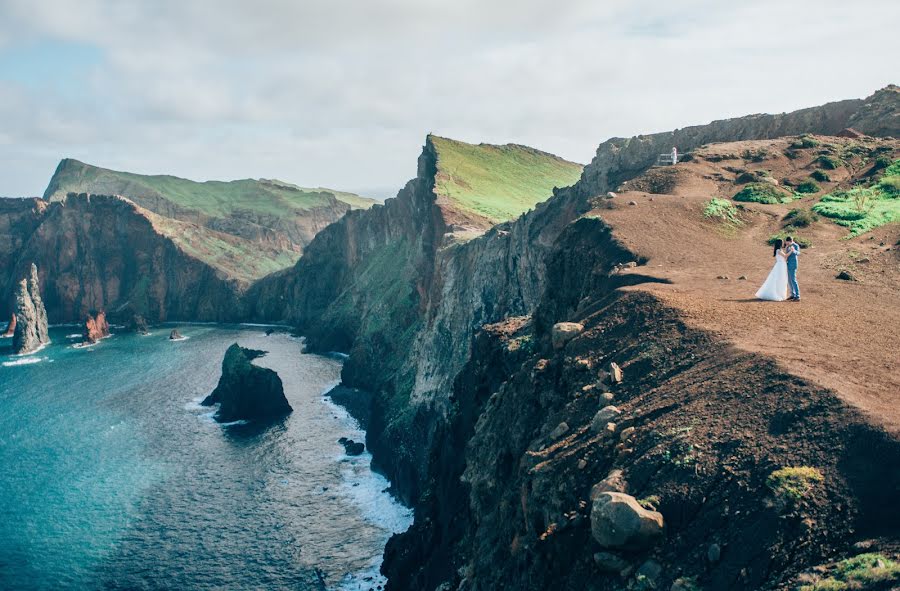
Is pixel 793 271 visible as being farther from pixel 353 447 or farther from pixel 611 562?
pixel 353 447

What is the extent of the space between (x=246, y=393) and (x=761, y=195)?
72395 mm

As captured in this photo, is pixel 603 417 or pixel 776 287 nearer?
pixel 603 417

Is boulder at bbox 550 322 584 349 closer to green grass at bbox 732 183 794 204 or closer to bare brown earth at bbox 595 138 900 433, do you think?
Answer: bare brown earth at bbox 595 138 900 433

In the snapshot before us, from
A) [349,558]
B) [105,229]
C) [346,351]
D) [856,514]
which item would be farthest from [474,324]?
[105,229]

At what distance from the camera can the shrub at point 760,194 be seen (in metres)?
41.7

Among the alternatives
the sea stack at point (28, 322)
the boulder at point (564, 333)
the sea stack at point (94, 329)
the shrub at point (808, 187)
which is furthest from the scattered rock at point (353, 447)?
the sea stack at point (94, 329)

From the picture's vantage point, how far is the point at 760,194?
41969 millimetres

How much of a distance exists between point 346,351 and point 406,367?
50.5 meters

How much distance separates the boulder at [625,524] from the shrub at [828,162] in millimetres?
41694

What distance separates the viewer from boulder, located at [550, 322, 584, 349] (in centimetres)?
2495

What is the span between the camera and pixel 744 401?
1648 cm

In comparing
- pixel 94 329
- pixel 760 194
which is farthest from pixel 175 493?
pixel 94 329

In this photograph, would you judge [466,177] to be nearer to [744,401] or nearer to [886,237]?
[886,237]

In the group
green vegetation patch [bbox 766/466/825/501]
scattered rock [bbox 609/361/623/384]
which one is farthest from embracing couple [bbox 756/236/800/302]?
green vegetation patch [bbox 766/466/825/501]
